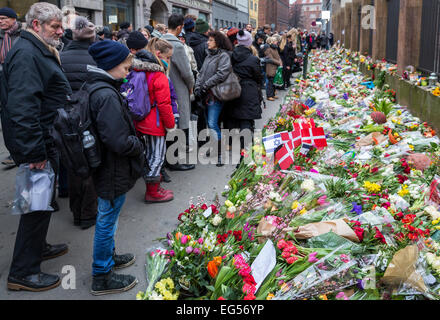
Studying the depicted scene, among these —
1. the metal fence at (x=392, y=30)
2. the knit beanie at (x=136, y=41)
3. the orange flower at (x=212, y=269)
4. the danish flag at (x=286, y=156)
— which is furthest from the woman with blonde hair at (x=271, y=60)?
the orange flower at (x=212, y=269)

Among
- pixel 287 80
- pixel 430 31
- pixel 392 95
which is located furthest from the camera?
pixel 287 80

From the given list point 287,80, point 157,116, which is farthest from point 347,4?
point 157,116

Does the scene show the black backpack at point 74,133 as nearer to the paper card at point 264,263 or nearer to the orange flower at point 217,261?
the orange flower at point 217,261

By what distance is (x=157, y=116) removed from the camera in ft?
15.3

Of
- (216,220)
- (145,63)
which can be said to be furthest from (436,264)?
(145,63)

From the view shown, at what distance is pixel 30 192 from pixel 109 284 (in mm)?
855

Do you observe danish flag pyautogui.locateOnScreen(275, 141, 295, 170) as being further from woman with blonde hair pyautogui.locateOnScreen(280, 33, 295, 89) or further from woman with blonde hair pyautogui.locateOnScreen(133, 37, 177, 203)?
woman with blonde hair pyautogui.locateOnScreen(280, 33, 295, 89)

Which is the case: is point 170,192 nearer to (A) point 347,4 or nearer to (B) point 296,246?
(B) point 296,246

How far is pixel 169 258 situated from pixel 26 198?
108 cm

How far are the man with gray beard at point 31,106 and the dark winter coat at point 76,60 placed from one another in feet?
3.74

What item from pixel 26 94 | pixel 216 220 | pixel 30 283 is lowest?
pixel 30 283

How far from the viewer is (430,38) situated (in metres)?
6.79

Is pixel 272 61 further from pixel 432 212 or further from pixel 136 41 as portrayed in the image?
pixel 432 212

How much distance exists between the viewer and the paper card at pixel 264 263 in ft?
9.21
